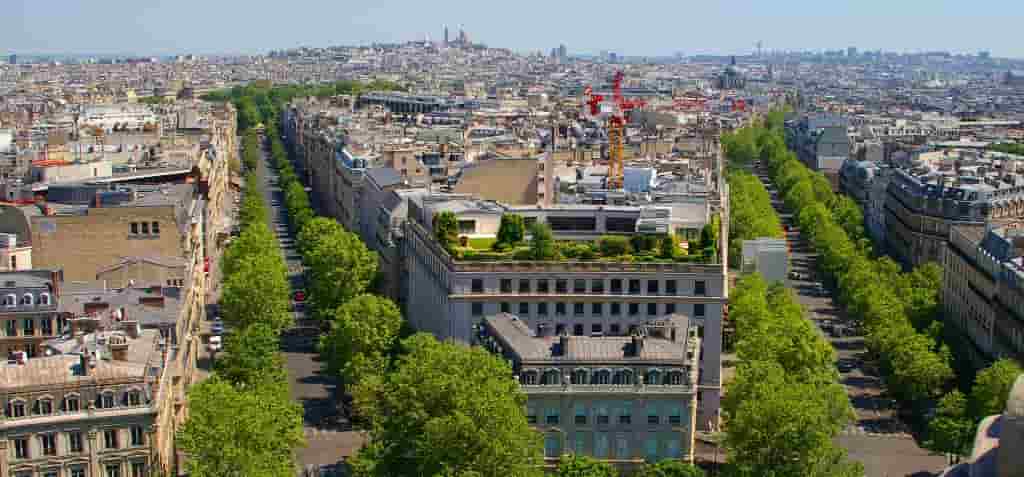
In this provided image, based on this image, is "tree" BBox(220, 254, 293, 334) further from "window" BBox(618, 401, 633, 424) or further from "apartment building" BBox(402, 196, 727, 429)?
"window" BBox(618, 401, 633, 424)

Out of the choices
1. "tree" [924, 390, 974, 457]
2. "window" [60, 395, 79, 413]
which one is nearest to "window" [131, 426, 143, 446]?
"window" [60, 395, 79, 413]

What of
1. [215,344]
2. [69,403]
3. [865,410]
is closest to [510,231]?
[215,344]

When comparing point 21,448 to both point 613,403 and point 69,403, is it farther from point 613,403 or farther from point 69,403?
point 613,403

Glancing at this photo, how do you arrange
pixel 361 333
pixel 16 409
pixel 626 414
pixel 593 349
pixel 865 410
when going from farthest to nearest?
pixel 865 410 < pixel 361 333 < pixel 593 349 < pixel 626 414 < pixel 16 409

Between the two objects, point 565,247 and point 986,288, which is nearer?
point 565,247

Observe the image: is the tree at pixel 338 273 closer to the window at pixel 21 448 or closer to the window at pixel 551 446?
the window at pixel 551 446

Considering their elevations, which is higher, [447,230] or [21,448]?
[447,230]

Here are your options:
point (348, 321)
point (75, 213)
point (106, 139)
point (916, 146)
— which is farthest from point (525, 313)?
point (916, 146)
